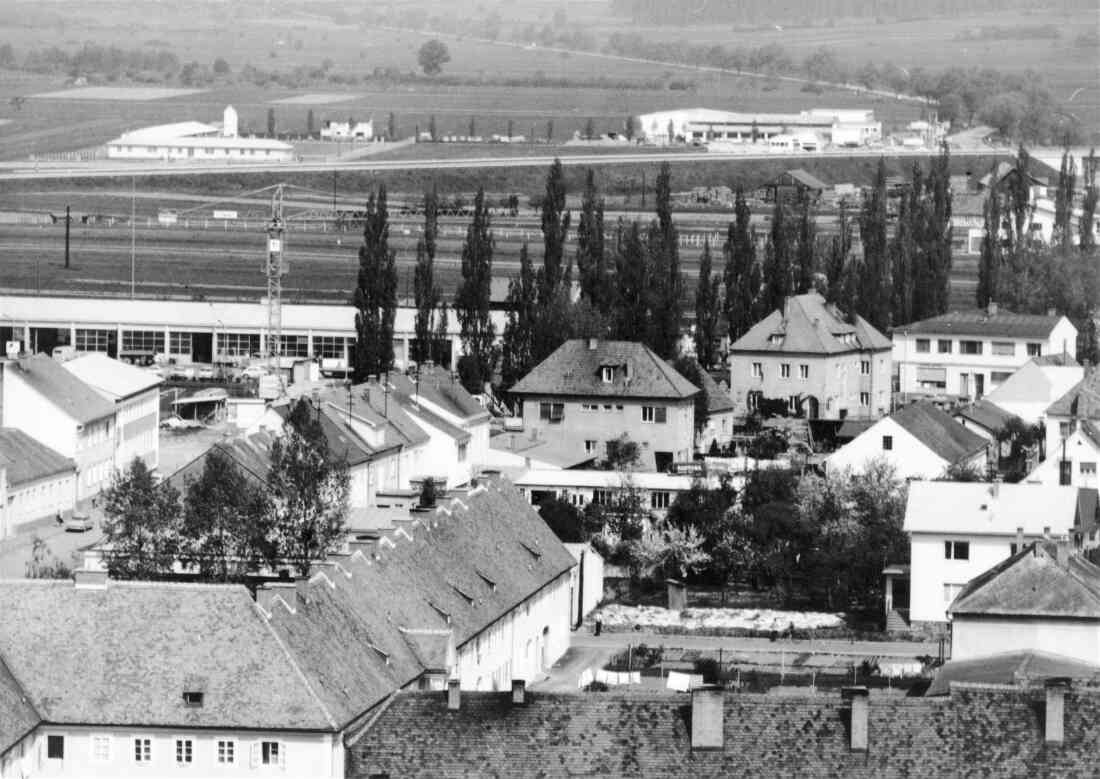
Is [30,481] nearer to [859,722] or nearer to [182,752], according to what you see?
[182,752]

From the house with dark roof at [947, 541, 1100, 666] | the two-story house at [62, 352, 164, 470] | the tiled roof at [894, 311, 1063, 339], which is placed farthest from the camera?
the tiled roof at [894, 311, 1063, 339]

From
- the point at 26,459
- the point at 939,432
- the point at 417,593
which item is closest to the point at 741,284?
the point at 939,432

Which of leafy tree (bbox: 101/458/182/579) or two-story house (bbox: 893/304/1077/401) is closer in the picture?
leafy tree (bbox: 101/458/182/579)

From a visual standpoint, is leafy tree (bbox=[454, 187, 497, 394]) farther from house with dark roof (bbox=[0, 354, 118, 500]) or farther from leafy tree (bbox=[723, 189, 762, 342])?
house with dark roof (bbox=[0, 354, 118, 500])

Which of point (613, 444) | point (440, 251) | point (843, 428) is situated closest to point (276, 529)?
point (613, 444)

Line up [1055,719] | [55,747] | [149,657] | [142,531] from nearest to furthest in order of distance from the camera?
[1055,719] < [55,747] < [149,657] < [142,531]

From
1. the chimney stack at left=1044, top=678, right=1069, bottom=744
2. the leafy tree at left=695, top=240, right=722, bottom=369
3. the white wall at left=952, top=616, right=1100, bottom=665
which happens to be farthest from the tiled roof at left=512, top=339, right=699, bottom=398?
the chimney stack at left=1044, top=678, right=1069, bottom=744

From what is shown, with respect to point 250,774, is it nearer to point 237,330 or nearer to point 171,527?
point 171,527
